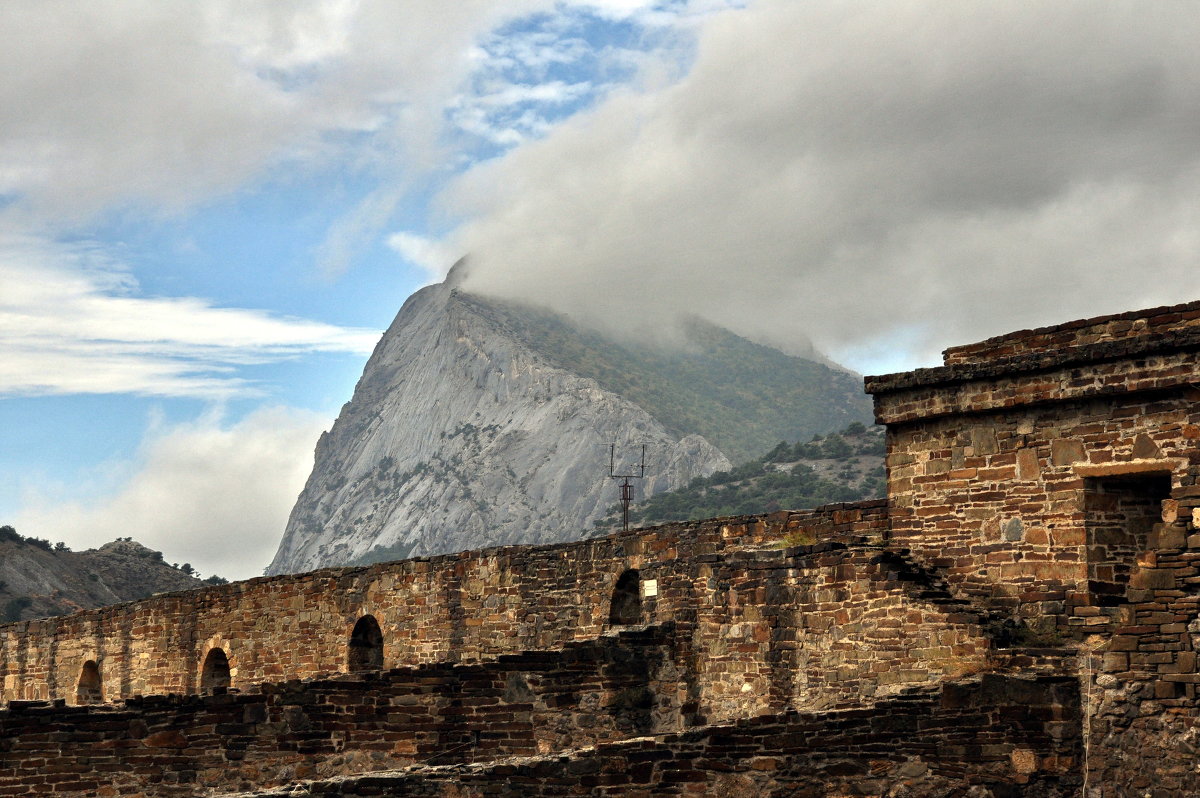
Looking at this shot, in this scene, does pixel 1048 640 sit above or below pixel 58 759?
above

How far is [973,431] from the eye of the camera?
16.9m

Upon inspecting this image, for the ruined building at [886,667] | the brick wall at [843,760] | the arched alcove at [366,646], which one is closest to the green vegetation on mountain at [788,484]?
the arched alcove at [366,646]

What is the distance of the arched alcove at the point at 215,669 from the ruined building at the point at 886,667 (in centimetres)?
1287

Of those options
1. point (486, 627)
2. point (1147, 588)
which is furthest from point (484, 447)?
point (1147, 588)

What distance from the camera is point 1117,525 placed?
16.0 meters

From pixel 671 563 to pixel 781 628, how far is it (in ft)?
9.43

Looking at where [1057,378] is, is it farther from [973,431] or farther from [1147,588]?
[1147,588]

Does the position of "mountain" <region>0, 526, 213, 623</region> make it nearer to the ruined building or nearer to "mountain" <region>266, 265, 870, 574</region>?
the ruined building

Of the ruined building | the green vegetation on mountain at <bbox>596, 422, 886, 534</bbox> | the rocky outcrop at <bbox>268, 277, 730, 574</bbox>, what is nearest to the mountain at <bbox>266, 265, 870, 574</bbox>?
the rocky outcrop at <bbox>268, 277, 730, 574</bbox>

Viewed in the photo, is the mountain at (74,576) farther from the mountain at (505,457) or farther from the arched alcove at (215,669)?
the mountain at (505,457)

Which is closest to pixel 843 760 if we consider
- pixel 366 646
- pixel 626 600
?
pixel 626 600

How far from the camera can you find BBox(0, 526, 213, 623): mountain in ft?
233

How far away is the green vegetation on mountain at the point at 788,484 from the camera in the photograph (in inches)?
4333

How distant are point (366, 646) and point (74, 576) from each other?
5121cm
